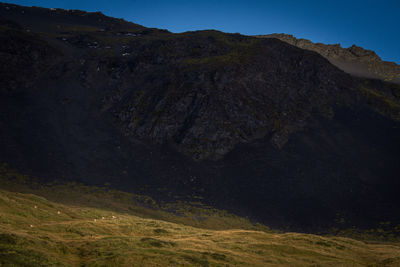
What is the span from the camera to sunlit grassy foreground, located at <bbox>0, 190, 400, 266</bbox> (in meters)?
20.8

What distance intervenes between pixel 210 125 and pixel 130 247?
73.4 meters

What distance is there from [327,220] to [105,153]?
66.0m

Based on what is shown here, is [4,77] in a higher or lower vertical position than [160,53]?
lower

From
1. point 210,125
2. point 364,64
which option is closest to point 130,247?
point 210,125

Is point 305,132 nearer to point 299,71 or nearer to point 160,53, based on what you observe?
point 299,71

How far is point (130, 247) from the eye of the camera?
2488 cm

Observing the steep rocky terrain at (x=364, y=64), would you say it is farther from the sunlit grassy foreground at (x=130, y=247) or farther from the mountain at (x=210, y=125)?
the sunlit grassy foreground at (x=130, y=247)

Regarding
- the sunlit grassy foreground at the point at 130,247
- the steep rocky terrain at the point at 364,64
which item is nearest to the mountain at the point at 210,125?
the steep rocky terrain at the point at 364,64

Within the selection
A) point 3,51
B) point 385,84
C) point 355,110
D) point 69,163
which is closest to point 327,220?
point 355,110

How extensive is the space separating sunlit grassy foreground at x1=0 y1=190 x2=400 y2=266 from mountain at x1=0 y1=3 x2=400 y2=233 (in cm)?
3114

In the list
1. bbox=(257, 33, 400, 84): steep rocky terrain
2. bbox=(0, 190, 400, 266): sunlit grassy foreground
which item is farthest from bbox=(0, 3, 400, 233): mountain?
bbox=(0, 190, 400, 266): sunlit grassy foreground

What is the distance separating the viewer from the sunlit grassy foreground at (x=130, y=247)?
2078 cm

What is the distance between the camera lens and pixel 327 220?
65.0 m

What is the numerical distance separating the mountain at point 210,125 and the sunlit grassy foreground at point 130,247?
3114 centimetres
